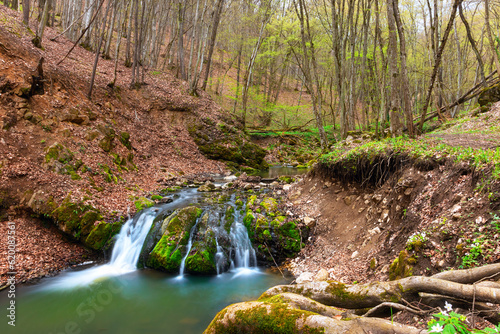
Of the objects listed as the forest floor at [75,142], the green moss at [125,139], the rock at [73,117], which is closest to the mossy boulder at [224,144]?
the forest floor at [75,142]

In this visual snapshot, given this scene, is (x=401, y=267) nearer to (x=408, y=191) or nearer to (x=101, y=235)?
(x=408, y=191)

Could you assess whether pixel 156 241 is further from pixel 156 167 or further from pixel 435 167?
pixel 435 167

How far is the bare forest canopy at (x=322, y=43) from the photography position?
11.8m

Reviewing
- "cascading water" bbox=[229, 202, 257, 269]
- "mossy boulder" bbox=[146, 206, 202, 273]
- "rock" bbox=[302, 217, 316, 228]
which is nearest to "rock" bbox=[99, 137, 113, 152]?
"mossy boulder" bbox=[146, 206, 202, 273]

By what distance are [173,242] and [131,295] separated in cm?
163

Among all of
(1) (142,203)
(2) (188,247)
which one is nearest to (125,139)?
(1) (142,203)

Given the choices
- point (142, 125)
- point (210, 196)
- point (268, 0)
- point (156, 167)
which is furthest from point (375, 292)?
point (268, 0)

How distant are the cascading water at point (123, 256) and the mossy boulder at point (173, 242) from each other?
0.54m

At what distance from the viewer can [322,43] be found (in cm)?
1845

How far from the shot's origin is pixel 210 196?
Answer: 1028 centimetres

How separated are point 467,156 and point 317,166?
17.3ft

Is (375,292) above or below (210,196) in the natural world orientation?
above

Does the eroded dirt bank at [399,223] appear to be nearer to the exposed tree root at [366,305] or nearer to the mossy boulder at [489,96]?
the exposed tree root at [366,305]

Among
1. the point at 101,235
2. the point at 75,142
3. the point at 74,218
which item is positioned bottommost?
the point at 101,235
